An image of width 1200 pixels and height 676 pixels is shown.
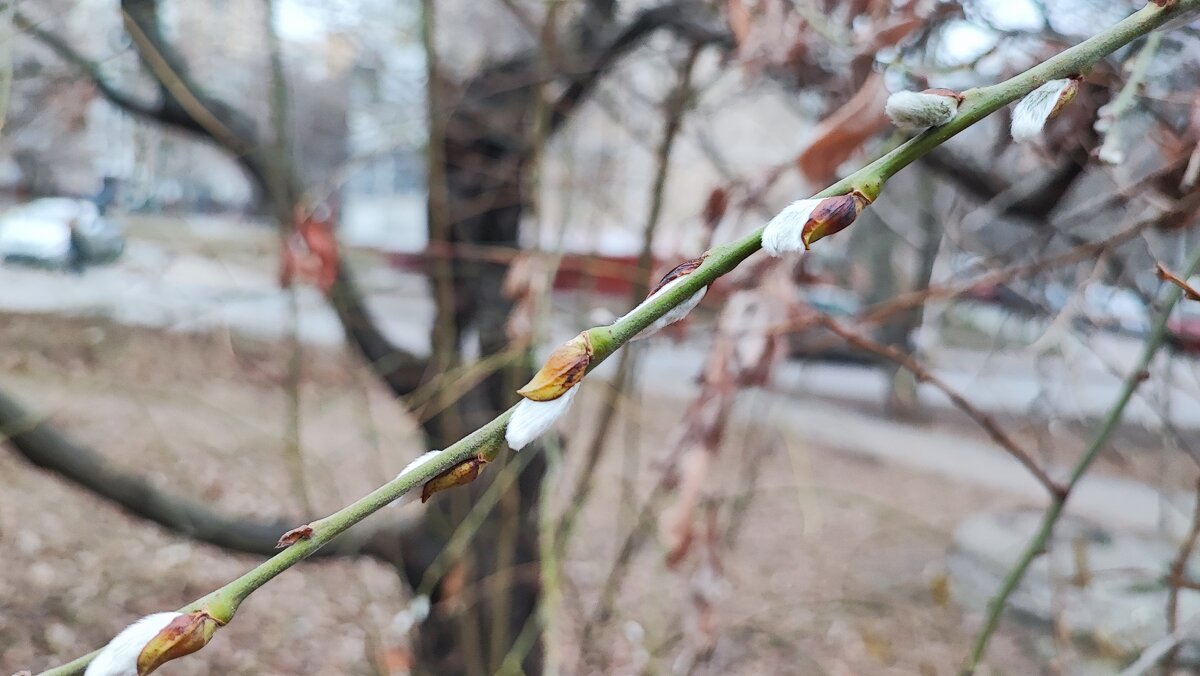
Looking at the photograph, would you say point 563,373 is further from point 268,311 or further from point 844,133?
point 268,311

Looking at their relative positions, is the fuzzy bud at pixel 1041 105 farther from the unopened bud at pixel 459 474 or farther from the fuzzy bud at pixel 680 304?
the unopened bud at pixel 459 474

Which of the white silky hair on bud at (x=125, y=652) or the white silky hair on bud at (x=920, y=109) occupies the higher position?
the white silky hair on bud at (x=920, y=109)

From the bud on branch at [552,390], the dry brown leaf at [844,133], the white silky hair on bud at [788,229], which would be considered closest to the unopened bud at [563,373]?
the bud on branch at [552,390]

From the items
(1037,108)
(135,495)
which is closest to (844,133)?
(1037,108)

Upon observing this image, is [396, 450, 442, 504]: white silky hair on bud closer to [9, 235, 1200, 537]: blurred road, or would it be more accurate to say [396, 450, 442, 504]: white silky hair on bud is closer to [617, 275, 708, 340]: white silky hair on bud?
[617, 275, 708, 340]: white silky hair on bud

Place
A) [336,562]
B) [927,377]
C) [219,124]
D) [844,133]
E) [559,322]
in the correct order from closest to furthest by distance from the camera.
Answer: [927,377]
[844,133]
[219,124]
[559,322]
[336,562]

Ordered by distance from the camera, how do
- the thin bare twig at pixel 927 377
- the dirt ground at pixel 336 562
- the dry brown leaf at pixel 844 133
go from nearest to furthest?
the thin bare twig at pixel 927 377 < the dry brown leaf at pixel 844 133 < the dirt ground at pixel 336 562

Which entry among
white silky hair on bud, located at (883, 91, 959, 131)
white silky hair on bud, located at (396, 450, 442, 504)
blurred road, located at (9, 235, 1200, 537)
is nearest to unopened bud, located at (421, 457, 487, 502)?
white silky hair on bud, located at (396, 450, 442, 504)
